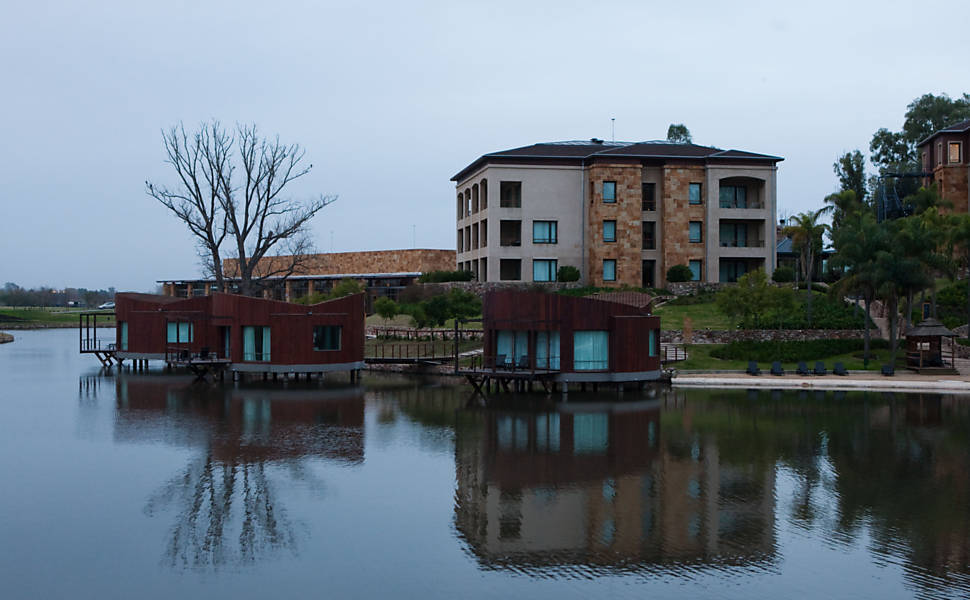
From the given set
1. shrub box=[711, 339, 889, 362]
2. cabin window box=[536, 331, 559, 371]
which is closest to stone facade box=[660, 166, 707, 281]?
shrub box=[711, 339, 889, 362]

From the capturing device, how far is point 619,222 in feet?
218

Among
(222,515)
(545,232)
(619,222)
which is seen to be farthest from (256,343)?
(619,222)

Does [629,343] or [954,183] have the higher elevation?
[954,183]

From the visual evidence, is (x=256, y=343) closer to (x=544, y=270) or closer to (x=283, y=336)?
(x=283, y=336)

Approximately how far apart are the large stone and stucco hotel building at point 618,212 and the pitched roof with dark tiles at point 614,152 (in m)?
0.10

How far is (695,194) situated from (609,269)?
979cm

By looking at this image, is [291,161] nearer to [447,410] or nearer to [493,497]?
[447,410]

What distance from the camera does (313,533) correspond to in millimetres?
16234

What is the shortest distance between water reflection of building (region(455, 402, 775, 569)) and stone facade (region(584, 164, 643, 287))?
129ft

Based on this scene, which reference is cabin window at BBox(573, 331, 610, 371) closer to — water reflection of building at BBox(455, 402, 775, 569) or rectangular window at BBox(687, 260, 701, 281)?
water reflection of building at BBox(455, 402, 775, 569)

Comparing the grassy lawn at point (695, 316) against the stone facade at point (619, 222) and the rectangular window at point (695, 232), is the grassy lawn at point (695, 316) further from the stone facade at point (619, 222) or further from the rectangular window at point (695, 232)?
the rectangular window at point (695, 232)

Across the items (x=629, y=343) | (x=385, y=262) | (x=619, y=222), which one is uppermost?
(x=619, y=222)

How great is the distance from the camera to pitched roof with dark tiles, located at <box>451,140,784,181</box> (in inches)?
2625

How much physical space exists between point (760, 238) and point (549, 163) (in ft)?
63.3
